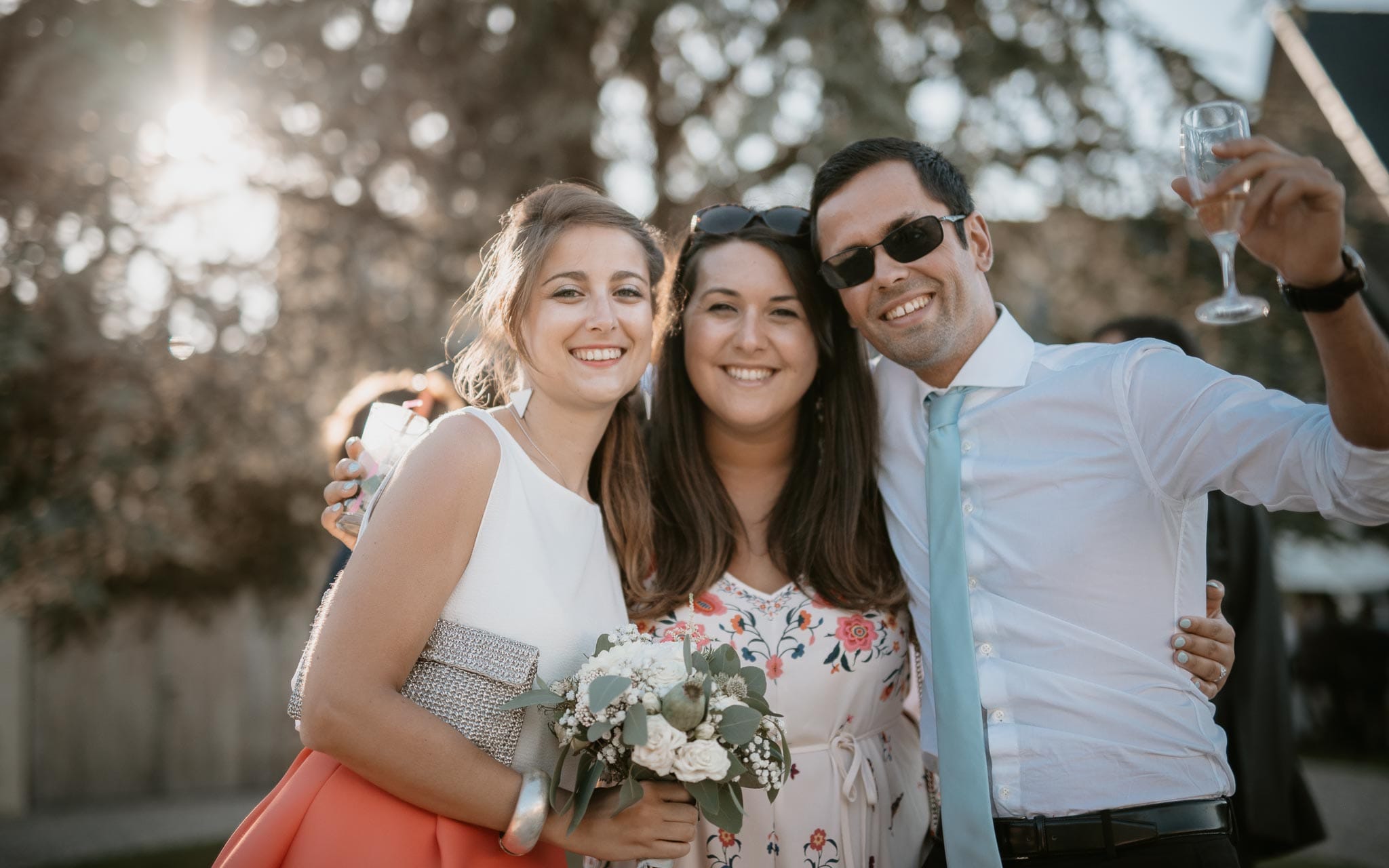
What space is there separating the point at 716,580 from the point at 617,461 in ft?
1.81

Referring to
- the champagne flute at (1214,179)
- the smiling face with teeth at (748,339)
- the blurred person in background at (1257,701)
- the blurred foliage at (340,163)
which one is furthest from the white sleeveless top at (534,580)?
the blurred foliage at (340,163)

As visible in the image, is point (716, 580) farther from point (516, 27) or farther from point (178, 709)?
point (178, 709)

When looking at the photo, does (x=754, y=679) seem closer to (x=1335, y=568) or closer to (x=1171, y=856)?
(x=1171, y=856)

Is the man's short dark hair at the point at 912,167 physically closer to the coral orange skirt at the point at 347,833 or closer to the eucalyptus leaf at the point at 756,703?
the eucalyptus leaf at the point at 756,703

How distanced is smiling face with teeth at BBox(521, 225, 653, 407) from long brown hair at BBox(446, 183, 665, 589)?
4 cm

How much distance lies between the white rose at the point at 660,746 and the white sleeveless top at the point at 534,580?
1.48 feet

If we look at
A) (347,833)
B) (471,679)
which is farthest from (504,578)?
(347,833)

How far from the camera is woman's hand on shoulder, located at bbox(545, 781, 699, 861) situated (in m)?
2.53

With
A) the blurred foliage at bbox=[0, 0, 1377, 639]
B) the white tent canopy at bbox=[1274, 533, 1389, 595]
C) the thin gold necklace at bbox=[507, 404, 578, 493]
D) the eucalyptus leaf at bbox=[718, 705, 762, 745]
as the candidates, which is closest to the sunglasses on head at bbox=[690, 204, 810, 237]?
the thin gold necklace at bbox=[507, 404, 578, 493]

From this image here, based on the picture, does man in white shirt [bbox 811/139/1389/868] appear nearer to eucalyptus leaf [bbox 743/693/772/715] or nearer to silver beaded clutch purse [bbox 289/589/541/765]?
eucalyptus leaf [bbox 743/693/772/715]

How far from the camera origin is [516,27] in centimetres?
783

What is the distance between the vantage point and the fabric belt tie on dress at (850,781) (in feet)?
10.3

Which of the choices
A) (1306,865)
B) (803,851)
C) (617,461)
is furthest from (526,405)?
(1306,865)

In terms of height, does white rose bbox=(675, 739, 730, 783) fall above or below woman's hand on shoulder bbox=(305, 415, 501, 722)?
below
